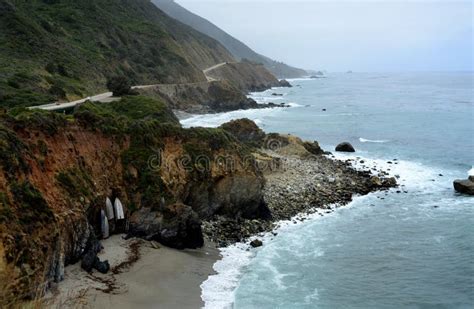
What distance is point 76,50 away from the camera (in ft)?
229

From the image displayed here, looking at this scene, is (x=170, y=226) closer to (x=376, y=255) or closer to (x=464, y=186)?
(x=376, y=255)

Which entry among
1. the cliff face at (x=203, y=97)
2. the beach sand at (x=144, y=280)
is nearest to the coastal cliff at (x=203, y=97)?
the cliff face at (x=203, y=97)

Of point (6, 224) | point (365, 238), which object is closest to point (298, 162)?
point (365, 238)

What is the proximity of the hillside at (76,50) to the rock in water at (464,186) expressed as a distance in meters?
36.0

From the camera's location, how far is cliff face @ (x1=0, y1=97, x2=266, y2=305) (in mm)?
16984

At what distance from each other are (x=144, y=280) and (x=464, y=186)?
94.3 feet

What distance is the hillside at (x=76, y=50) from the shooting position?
158 feet

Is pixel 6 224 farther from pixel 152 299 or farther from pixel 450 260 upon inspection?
pixel 450 260

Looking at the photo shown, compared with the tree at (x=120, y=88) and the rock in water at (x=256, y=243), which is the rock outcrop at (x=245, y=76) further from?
the rock in water at (x=256, y=243)

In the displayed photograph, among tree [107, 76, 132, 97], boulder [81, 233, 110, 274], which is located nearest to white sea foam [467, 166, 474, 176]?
boulder [81, 233, 110, 274]

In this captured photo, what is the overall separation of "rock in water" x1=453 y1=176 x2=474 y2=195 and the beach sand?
23781 millimetres

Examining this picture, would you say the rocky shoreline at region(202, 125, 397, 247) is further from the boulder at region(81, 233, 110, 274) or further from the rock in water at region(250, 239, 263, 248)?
the boulder at region(81, 233, 110, 274)

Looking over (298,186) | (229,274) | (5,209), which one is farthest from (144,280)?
(298,186)

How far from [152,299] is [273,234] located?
11291 millimetres
